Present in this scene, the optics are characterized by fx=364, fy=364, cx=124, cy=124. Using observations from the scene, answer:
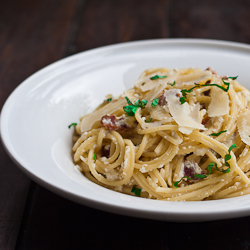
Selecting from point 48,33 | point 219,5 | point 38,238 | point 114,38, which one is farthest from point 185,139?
point 219,5

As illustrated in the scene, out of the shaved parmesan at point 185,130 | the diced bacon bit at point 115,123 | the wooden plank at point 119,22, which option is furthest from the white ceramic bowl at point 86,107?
the wooden plank at point 119,22

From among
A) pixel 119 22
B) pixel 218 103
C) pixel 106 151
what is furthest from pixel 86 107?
pixel 119 22

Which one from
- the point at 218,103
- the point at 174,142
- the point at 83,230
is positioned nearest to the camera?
the point at 83,230

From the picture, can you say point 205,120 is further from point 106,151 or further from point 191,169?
point 106,151

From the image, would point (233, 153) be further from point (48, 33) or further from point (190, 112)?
point (48, 33)

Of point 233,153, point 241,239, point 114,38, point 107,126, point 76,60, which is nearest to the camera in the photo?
point 241,239

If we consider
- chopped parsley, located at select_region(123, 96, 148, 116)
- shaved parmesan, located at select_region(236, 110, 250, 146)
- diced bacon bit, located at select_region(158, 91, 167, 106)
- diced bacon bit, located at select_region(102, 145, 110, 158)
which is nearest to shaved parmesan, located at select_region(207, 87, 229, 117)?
shaved parmesan, located at select_region(236, 110, 250, 146)
